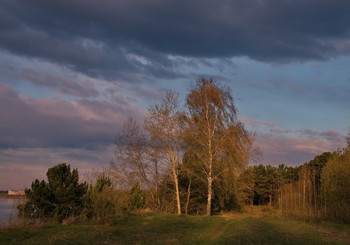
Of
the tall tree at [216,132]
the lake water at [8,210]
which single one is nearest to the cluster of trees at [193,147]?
the tall tree at [216,132]

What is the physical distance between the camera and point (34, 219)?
1628cm

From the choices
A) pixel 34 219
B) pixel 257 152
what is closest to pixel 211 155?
pixel 257 152

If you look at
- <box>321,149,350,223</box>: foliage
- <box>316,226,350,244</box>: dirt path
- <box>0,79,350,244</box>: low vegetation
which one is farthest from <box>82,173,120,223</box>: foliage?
<box>321,149,350,223</box>: foliage

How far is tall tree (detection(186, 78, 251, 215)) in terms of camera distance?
30.2 meters

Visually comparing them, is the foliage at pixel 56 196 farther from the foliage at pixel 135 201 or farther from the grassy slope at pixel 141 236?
the foliage at pixel 135 201

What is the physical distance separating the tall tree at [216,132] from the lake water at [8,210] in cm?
1726

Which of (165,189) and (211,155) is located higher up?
(211,155)

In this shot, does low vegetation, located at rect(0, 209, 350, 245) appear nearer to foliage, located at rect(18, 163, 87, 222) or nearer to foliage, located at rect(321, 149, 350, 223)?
foliage, located at rect(18, 163, 87, 222)

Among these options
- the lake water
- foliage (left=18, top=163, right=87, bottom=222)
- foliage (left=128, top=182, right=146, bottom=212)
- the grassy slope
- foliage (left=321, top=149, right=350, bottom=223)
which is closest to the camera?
the grassy slope

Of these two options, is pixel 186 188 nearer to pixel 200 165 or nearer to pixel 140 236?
pixel 200 165

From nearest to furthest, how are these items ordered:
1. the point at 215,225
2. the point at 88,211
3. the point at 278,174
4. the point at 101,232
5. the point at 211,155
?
the point at 101,232 → the point at 88,211 → the point at 215,225 → the point at 211,155 → the point at 278,174

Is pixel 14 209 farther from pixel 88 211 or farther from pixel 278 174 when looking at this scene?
pixel 278 174

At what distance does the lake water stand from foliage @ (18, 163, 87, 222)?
0.43 meters

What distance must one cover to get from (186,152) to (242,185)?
679 cm
